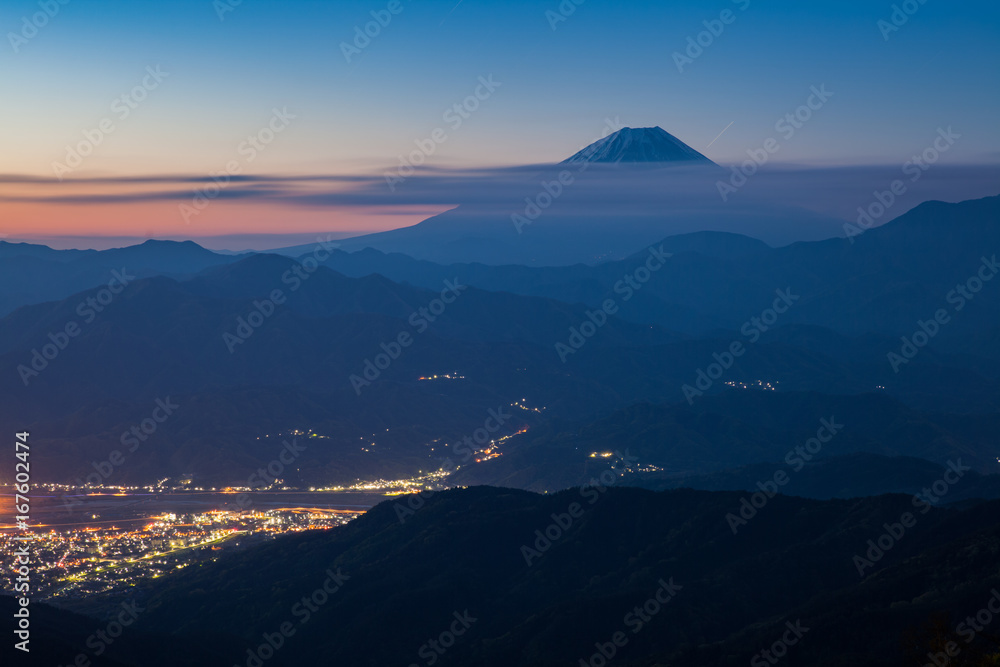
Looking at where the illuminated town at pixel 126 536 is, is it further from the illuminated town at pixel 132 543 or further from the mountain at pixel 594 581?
the mountain at pixel 594 581

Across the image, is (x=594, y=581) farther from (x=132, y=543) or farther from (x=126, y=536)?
(x=126, y=536)

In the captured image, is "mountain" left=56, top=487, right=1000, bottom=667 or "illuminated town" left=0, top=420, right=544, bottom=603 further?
"illuminated town" left=0, top=420, right=544, bottom=603

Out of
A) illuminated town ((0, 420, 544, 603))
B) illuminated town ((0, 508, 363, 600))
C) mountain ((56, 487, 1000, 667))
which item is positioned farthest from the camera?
illuminated town ((0, 420, 544, 603))

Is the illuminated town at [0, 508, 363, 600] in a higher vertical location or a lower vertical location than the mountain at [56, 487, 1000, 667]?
lower

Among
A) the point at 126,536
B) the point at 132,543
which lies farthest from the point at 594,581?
the point at 126,536

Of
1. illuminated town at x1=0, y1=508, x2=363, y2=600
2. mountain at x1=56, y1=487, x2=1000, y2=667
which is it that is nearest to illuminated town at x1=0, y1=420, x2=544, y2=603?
illuminated town at x1=0, y1=508, x2=363, y2=600

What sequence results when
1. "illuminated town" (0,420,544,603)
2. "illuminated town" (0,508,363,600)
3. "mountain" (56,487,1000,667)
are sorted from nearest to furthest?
"mountain" (56,487,1000,667), "illuminated town" (0,508,363,600), "illuminated town" (0,420,544,603)

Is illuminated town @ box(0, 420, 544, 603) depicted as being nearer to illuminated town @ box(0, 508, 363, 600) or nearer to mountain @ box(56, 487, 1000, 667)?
illuminated town @ box(0, 508, 363, 600)

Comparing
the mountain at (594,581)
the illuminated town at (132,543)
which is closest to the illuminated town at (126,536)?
the illuminated town at (132,543)
